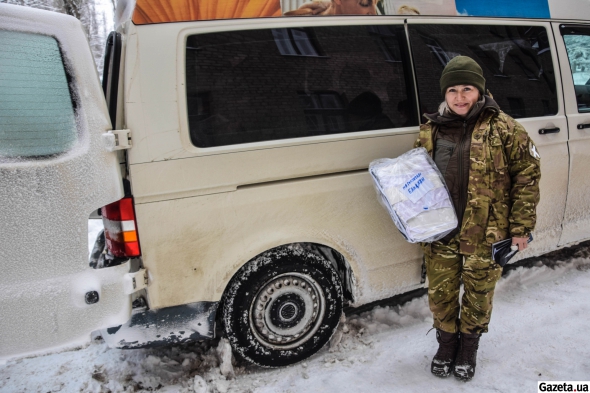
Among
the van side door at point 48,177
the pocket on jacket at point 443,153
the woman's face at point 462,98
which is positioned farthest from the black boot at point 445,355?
the van side door at point 48,177

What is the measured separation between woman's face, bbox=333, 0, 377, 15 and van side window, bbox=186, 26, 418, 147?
8 cm

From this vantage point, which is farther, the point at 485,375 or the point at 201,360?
the point at 201,360

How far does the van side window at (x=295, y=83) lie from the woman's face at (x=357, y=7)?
0.08 metres

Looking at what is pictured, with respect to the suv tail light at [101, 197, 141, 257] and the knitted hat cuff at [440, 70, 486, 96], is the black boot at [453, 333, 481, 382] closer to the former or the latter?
the knitted hat cuff at [440, 70, 486, 96]

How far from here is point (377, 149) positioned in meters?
2.38

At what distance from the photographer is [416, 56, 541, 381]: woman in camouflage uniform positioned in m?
1.98

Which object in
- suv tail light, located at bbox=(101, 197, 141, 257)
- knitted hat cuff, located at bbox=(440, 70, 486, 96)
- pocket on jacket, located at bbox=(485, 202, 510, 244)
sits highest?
knitted hat cuff, located at bbox=(440, 70, 486, 96)

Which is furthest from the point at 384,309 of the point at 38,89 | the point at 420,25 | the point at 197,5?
the point at 38,89

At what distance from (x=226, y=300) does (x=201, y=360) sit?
56 cm

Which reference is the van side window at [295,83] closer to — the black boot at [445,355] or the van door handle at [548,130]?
the van door handle at [548,130]

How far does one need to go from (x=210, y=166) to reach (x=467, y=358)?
1.77 metres

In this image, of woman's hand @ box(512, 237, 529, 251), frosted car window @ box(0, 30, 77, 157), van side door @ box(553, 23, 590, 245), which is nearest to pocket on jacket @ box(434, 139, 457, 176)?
woman's hand @ box(512, 237, 529, 251)

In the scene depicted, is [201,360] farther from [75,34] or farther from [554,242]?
[554,242]

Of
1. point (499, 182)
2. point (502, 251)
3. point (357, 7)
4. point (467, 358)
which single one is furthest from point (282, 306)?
point (357, 7)
